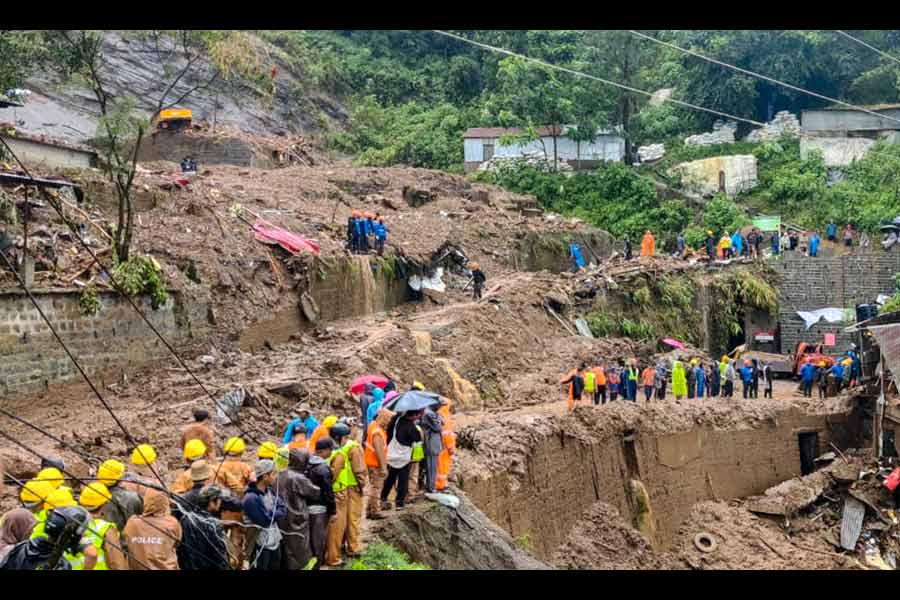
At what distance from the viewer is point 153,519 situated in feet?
26.9

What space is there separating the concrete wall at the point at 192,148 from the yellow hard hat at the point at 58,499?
91.4 feet

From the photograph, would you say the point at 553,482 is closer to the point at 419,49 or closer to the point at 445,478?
the point at 445,478

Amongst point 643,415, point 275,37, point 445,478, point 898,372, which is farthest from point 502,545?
point 275,37

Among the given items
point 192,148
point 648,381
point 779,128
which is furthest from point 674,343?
point 779,128

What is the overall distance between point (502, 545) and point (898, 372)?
11593 mm

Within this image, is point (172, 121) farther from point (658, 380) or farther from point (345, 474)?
point (345, 474)

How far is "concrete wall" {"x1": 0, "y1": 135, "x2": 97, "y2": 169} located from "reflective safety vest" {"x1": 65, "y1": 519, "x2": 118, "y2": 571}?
50.0 ft

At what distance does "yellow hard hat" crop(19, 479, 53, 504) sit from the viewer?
826 centimetres

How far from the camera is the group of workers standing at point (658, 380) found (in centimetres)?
2145

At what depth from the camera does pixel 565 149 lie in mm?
45156

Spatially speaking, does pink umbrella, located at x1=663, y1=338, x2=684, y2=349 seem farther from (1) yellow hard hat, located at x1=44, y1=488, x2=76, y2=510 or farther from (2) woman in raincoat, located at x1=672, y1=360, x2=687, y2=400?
(1) yellow hard hat, located at x1=44, y1=488, x2=76, y2=510

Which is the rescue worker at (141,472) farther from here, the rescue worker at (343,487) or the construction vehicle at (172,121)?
the construction vehicle at (172,121)

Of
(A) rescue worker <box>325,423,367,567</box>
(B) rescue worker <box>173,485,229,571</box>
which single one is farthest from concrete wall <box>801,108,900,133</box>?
(B) rescue worker <box>173,485,229,571</box>

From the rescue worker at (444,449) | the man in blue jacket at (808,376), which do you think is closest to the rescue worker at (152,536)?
the rescue worker at (444,449)
